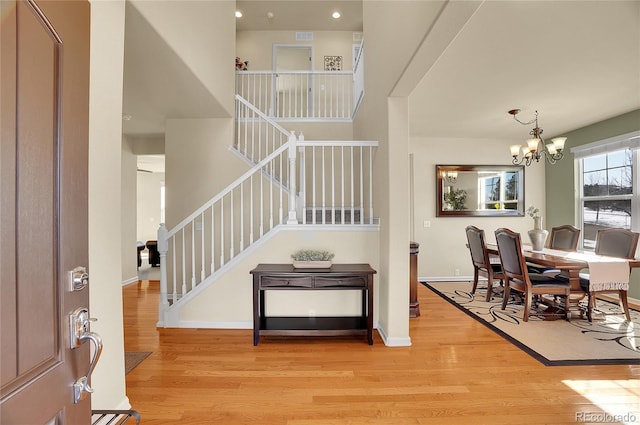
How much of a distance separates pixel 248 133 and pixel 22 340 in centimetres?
441

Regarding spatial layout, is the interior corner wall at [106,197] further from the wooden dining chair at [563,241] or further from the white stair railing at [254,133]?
the wooden dining chair at [563,241]

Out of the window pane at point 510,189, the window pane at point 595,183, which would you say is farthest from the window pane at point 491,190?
the window pane at point 595,183

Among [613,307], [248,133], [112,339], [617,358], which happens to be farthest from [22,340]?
[613,307]

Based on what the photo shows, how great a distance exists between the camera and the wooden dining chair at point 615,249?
3.45 meters

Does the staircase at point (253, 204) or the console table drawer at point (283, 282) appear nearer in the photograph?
the console table drawer at point (283, 282)

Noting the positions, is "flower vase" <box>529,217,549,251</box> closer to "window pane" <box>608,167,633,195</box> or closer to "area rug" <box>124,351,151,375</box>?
"window pane" <box>608,167,633,195</box>

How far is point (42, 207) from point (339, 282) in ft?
7.92

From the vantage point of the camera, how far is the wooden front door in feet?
2.02

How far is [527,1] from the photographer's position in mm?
2121

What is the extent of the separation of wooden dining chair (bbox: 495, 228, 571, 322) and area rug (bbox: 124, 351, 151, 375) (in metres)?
4.04

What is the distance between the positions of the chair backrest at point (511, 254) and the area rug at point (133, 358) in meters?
4.03

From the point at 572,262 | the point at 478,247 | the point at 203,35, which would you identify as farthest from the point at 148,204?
the point at 572,262

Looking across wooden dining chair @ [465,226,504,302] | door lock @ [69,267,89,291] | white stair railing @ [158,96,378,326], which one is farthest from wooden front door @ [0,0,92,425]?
wooden dining chair @ [465,226,504,302]

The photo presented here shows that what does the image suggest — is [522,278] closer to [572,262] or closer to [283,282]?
[572,262]
